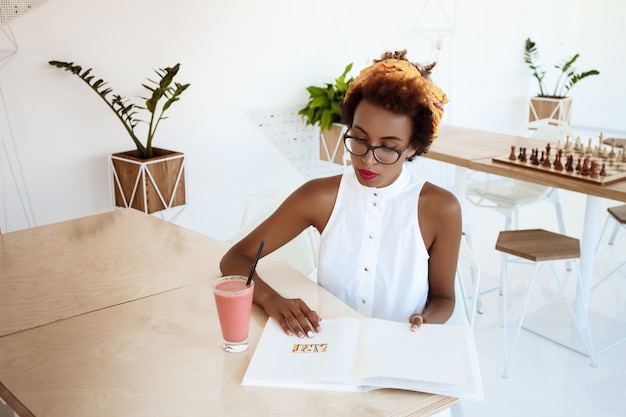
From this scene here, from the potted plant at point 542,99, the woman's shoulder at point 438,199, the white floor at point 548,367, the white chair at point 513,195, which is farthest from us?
the potted plant at point 542,99

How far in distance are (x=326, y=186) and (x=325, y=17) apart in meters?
2.76

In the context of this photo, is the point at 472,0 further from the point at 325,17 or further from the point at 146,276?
the point at 146,276

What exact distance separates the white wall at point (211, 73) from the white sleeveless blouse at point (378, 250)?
2.02 metres

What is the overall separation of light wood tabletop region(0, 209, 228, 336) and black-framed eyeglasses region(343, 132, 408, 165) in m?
0.48

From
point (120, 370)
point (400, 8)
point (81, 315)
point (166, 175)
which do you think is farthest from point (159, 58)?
point (120, 370)

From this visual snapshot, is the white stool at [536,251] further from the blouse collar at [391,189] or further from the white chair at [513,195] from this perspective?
the blouse collar at [391,189]

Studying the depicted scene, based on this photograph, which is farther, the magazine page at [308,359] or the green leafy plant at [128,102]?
the green leafy plant at [128,102]

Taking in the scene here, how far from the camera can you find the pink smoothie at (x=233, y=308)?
3.90 ft

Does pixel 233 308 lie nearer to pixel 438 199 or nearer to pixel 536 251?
pixel 438 199

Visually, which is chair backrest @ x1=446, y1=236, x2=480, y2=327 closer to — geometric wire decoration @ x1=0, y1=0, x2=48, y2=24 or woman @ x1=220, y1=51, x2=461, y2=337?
woman @ x1=220, y1=51, x2=461, y2=337

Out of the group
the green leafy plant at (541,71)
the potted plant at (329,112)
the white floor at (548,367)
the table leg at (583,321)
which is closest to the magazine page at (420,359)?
the white floor at (548,367)

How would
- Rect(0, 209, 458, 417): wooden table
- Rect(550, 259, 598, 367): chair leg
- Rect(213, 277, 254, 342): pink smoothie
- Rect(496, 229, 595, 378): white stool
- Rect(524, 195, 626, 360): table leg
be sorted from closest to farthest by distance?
Rect(0, 209, 458, 417): wooden table < Rect(213, 277, 254, 342): pink smoothie < Rect(496, 229, 595, 378): white stool < Rect(550, 259, 598, 367): chair leg < Rect(524, 195, 626, 360): table leg

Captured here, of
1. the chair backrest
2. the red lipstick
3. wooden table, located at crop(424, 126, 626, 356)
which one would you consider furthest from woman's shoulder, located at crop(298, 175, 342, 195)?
wooden table, located at crop(424, 126, 626, 356)

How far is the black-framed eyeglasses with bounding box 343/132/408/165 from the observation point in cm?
151
